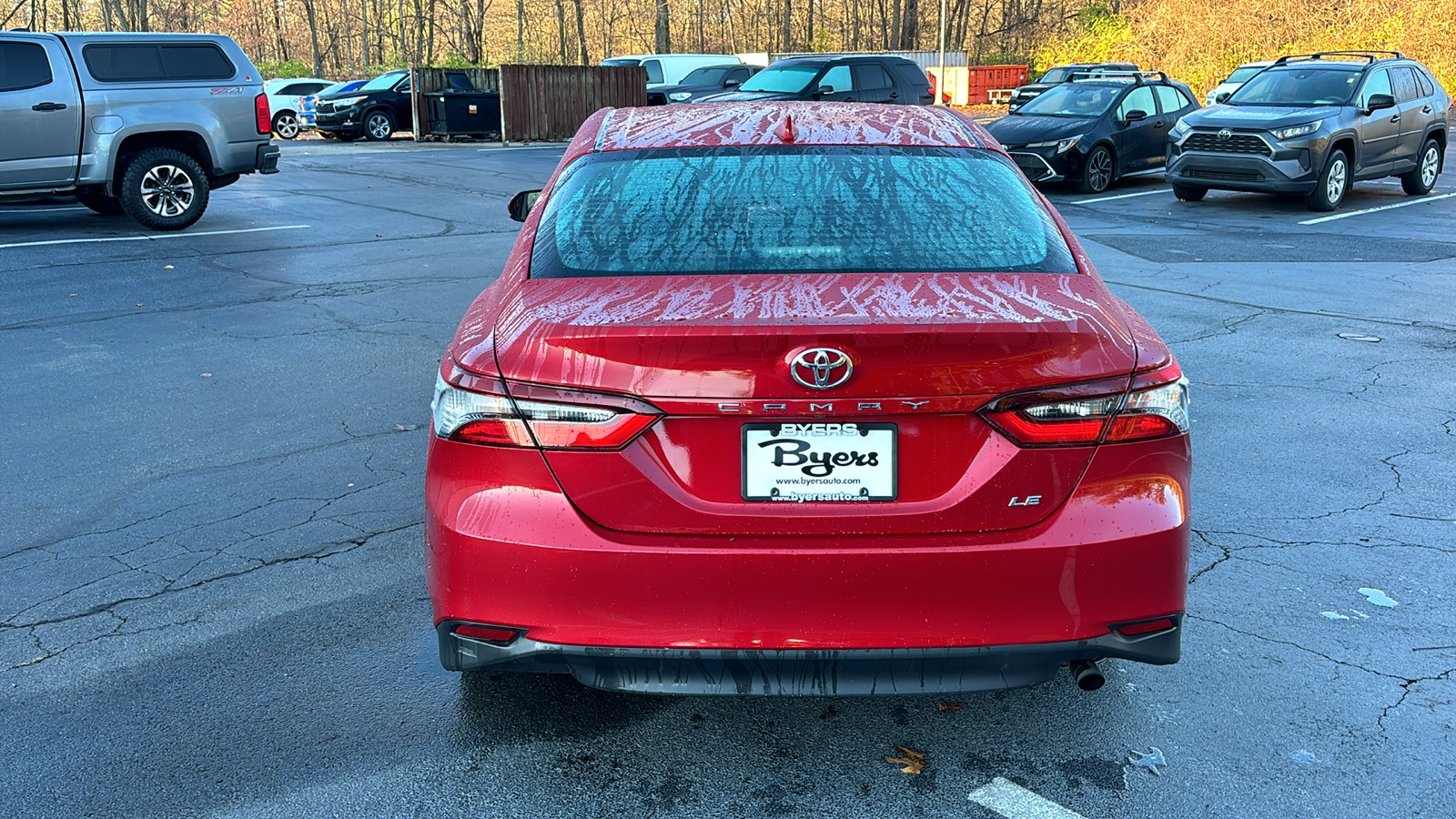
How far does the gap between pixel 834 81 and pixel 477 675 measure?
1875 cm

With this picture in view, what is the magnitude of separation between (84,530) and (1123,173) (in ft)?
54.2

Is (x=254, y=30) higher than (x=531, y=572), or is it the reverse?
(x=254, y=30)

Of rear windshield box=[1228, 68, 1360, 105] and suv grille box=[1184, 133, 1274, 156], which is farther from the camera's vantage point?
rear windshield box=[1228, 68, 1360, 105]

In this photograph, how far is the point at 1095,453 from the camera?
8.91ft

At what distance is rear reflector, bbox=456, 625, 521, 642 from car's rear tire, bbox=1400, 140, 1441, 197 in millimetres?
17573

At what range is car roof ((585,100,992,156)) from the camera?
12.5ft

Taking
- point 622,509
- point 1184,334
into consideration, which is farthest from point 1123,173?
point 622,509

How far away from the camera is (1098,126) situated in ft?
57.7

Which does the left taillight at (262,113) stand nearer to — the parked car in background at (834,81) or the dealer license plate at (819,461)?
the parked car in background at (834,81)

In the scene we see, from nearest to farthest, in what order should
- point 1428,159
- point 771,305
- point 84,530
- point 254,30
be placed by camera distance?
point 771,305, point 84,530, point 1428,159, point 254,30

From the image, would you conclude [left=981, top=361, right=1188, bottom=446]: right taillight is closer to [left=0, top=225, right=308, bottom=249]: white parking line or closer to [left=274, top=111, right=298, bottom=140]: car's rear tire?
[left=0, top=225, right=308, bottom=249]: white parking line

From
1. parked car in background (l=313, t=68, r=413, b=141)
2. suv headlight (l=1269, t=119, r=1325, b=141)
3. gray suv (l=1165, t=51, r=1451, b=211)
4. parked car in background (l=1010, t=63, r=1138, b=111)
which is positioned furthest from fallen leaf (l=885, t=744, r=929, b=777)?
parked car in background (l=313, t=68, r=413, b=141)

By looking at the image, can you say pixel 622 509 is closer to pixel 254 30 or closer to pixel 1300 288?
pixel 1300 288

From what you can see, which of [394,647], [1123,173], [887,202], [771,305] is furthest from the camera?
[1123,173]
